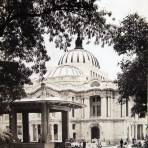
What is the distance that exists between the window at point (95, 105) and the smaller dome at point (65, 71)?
3.39 metres

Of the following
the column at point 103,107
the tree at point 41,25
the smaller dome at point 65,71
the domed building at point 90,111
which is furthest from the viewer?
the smaller dome at point 65,71

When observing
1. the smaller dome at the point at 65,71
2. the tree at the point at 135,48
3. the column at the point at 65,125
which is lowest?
the column at the point at 65,125

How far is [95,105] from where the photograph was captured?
50875 mm

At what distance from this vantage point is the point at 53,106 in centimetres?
2859

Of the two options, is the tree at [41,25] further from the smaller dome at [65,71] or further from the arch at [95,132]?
the arch at [95,132]

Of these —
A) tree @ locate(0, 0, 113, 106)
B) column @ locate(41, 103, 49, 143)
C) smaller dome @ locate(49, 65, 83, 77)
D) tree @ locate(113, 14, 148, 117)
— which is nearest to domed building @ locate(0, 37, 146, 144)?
smaller dome @ locate(49, 65, 83, 77)

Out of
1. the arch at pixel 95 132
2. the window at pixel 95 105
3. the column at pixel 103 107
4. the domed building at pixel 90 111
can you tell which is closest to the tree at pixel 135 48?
the domed building at pixel 90 111

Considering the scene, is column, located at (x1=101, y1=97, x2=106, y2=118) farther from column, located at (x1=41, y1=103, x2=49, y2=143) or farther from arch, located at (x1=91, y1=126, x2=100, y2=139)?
column, located at (x1=41, y1=103, x2=49, y2=143)

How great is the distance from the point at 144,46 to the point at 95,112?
1405 inches

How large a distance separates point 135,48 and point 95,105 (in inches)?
1381

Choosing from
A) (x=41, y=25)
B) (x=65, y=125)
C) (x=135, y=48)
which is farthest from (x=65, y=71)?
(x=41, y=25)

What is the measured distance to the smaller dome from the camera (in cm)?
5059

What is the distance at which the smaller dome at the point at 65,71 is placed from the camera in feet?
166

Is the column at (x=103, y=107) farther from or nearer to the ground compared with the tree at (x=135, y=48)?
nearer to the ground
